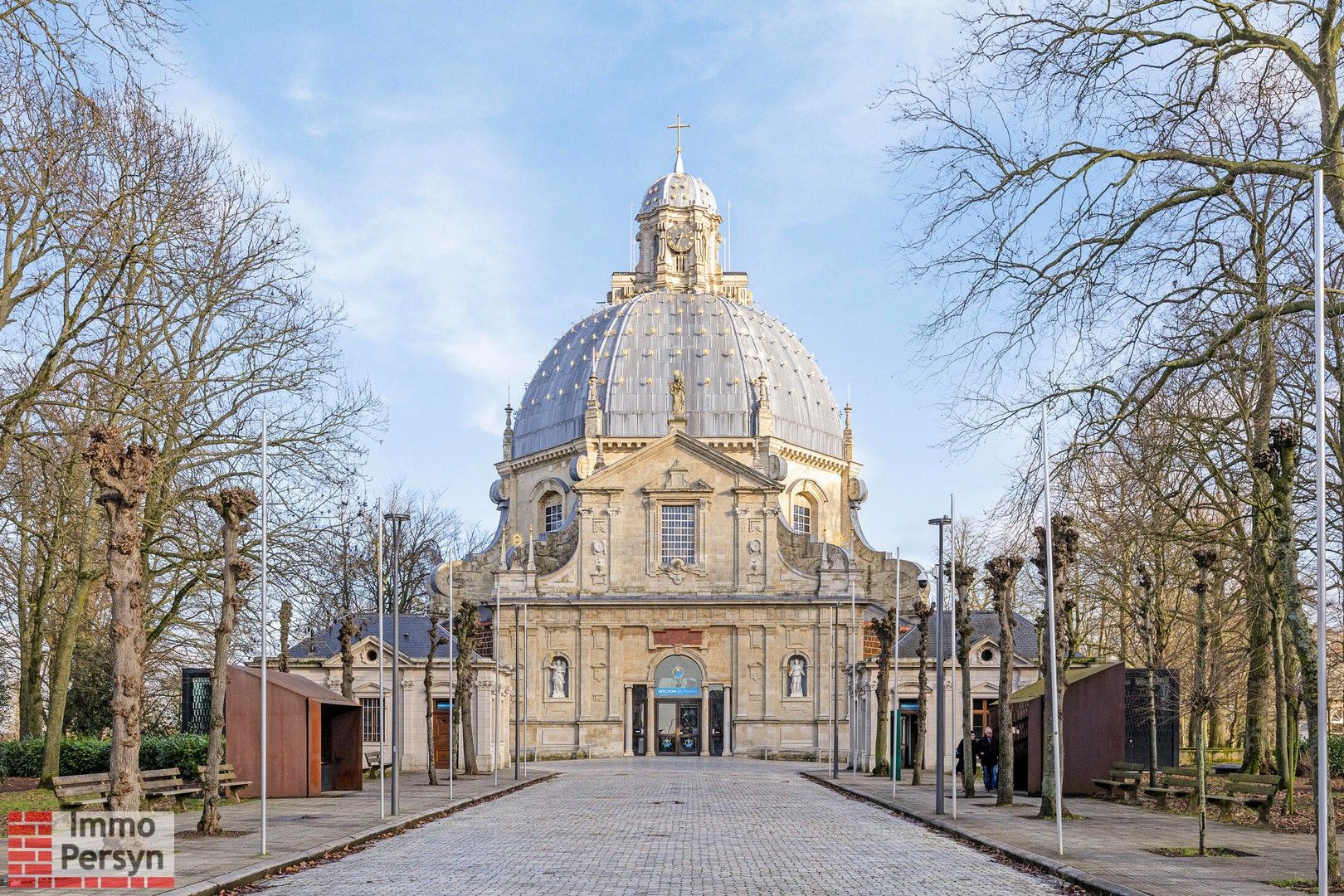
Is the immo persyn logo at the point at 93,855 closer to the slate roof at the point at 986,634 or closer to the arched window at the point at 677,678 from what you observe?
the slate roof at the point at 986,634

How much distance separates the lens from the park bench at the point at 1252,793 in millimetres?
26922

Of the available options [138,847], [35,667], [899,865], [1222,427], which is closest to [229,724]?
[35,667]

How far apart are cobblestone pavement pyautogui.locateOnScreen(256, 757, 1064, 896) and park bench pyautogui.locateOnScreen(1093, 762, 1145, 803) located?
17.3 feet

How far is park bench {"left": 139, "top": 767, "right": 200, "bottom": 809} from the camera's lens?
29.3 metres

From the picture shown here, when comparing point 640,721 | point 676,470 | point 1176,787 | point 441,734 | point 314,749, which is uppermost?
point 676,470

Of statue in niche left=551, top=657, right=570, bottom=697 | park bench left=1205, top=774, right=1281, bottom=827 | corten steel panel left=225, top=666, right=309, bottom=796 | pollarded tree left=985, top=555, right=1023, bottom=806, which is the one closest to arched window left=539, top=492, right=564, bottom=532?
statue in niche left=551, top=657, right=570, bottom=697

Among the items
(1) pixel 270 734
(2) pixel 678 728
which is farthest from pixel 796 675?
(1) pixel 270 734

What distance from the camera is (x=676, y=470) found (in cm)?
7919

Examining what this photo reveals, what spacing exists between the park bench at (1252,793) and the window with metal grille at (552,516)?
70.4 meters

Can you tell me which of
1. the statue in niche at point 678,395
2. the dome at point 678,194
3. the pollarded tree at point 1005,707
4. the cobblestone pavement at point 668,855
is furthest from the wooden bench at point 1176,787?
the dome at point 678,194

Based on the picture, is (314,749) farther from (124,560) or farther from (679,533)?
(679,533)

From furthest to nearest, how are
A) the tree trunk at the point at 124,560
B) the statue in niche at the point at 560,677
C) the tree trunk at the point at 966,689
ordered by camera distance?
the statue in niche at the point at 560,677 → the tree trunk at the point at 966,689 → the tree trunk at the point at 124,560

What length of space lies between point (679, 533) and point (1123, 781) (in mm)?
46642

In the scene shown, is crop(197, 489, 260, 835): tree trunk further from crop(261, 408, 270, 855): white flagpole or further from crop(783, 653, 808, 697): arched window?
crop(783, 653, 808, 697): arched window
